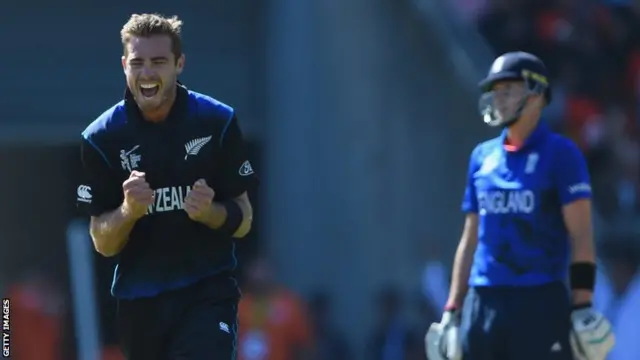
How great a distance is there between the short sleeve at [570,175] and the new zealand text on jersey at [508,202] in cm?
14

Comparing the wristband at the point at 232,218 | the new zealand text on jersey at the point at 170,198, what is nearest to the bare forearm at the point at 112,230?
the new zealand text on jersey at the point at 170,198

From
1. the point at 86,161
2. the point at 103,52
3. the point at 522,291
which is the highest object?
the point at 103,52

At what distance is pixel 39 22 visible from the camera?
1520 centimetres

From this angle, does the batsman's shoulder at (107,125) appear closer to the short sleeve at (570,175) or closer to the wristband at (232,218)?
the wristband at (232,218)

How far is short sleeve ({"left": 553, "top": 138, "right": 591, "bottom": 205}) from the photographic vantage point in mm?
7090

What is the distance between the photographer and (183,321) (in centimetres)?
617

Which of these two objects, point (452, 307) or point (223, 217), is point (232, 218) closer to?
point (223, 217)

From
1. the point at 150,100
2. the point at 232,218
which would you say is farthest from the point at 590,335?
the point at 150,100

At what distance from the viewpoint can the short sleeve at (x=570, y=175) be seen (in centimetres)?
709

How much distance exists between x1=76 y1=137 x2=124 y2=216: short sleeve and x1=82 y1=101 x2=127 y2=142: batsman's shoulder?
0.03 m

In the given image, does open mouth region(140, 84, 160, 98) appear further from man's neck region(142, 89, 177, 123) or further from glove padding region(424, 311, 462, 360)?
glove padding region(424, 311, 462, 360)

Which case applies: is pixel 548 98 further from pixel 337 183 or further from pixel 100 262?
pixel 100 262

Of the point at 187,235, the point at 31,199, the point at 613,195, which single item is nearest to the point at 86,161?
the point at 187,235

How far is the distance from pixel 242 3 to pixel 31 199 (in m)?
3.19
